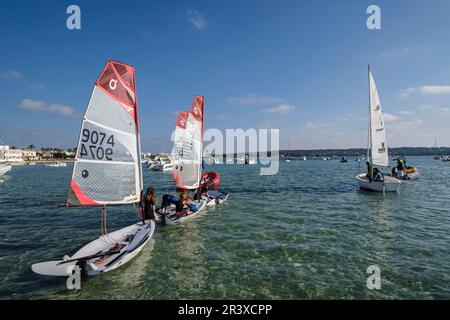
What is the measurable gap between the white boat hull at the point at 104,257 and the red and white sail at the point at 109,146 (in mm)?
1434

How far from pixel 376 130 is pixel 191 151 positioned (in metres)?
22.5

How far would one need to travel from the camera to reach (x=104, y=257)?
9.22 m

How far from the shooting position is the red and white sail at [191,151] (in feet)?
66.2

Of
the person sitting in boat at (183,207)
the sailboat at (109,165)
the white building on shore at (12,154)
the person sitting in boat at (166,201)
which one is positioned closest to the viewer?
the sailboat at (109,165)

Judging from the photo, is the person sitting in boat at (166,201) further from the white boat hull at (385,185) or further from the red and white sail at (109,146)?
the white boat hull at (385,185)

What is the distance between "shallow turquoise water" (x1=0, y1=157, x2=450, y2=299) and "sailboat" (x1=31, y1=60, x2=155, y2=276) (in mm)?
832

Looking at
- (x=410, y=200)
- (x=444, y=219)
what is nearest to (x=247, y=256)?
(x=444, y=219)

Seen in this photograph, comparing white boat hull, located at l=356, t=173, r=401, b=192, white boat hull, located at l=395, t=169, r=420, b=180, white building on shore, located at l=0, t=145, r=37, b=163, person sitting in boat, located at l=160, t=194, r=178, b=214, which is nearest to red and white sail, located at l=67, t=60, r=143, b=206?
person sitting in boat, located at l=160, t=194, r=178, b=214

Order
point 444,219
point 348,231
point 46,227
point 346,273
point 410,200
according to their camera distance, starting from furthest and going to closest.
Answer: point 410,200, point 444,219, point 46,227, point 348,231, point 346,273

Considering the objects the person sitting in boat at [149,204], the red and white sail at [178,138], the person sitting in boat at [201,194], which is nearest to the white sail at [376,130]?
the person sitting in boat at [201,194]

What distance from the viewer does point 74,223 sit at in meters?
16.5

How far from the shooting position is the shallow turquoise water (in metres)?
8.26

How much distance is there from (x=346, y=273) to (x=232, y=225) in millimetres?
7624
